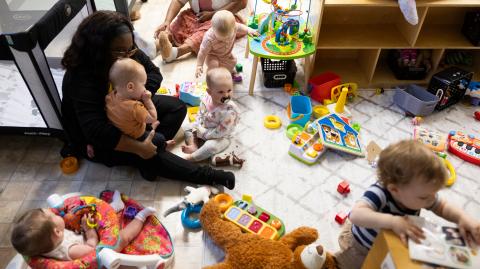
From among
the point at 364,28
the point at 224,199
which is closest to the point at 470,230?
the point at 224,199

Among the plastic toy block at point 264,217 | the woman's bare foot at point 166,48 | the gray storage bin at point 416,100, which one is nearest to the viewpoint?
the plastic toy block at point 264,217

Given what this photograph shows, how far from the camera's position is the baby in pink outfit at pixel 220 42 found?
215 cm

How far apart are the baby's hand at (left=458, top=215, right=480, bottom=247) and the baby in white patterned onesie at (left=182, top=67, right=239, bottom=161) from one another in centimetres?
113

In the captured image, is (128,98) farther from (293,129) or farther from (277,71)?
(277,71)

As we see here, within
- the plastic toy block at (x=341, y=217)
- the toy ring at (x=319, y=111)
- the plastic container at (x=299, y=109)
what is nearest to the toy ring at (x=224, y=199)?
the plastic toy block at (x=341, y=217)

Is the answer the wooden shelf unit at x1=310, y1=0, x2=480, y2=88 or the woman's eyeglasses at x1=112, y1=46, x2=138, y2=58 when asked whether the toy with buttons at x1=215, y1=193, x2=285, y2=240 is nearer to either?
the woman's eyeglasses at x1=112, y1=46, x2=138, y2=58

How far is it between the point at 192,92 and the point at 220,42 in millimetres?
343

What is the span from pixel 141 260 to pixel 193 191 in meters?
0.40

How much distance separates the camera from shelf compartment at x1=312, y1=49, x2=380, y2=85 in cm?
246

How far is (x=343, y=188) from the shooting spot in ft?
5.78

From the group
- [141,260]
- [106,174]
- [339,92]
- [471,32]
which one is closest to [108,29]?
[106,174]

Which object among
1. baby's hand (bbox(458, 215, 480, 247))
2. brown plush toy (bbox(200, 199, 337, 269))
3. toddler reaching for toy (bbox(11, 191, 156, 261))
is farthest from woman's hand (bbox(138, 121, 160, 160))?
baby's hand (bbox(458, 215, 480, 247))

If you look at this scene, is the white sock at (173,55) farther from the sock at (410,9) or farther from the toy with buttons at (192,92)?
the sock at (410,9)

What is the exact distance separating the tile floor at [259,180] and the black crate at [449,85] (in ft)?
0.34
